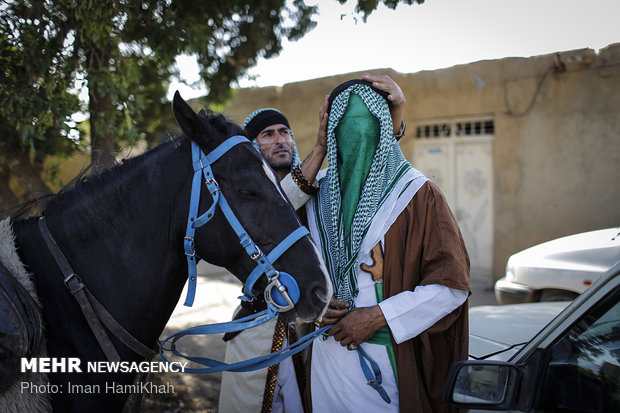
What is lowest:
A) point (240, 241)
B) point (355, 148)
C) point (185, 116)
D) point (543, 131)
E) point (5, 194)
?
point (240, 241)

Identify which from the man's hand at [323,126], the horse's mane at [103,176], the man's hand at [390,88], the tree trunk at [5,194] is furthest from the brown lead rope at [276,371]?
the tree trunk at [5,194]

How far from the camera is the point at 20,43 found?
3041 millimetres

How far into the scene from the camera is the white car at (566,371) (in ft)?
4.60

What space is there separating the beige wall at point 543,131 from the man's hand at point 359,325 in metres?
6.49

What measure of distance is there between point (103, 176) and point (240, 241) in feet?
2.16

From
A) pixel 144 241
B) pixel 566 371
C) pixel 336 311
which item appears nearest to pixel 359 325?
pixel 336 311

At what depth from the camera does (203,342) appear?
553cm

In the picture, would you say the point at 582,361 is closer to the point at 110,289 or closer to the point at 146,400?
the point at 110,289

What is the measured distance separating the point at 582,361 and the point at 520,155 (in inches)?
267

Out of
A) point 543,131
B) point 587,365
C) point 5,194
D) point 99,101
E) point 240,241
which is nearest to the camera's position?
point 587,365

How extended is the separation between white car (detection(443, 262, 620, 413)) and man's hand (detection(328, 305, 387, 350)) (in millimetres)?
422

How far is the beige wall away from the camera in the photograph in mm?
6938

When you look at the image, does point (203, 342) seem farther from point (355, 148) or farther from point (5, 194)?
point (355, 148)

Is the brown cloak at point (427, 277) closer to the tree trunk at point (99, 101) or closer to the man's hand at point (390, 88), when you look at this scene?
the man's hand at point (390, 88)
